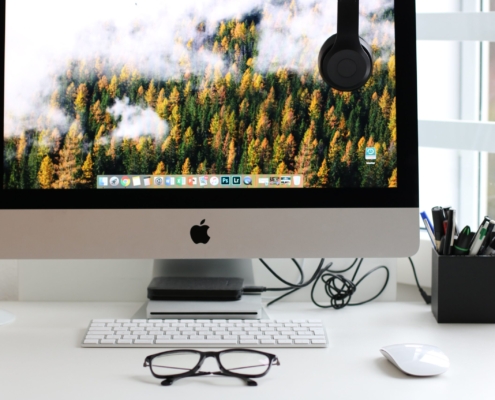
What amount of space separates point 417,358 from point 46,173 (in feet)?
1.99

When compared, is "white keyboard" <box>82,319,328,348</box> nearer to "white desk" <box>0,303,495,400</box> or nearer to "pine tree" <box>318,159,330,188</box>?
"white desk" <box>0,303,495,400</box>

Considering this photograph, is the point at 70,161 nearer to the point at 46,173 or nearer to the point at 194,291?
the point at 46,173

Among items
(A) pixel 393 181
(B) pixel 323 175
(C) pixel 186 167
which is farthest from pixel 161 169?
(A) pixel 393 181

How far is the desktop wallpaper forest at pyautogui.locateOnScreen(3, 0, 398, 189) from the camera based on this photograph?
3.16ft

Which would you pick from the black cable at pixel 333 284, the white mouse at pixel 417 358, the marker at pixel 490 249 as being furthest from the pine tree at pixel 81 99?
the marker at pixel 490 249

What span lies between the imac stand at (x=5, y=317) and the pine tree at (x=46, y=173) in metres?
0.24

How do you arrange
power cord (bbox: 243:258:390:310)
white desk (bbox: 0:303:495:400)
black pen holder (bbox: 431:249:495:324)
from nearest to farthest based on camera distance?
1. white desk (bbox: 0:303:495:400)
2. black pen holder (bbox: 431:249:495:324)
3. power cord (bbox: 243:258:390:310)

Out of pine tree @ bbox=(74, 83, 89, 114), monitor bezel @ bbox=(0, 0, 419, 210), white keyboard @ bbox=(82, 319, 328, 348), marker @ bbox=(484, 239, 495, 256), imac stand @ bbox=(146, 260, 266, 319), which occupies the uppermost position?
pine tree @ bbox=(74, 83, 89, 114)

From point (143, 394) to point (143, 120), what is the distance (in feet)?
1.38

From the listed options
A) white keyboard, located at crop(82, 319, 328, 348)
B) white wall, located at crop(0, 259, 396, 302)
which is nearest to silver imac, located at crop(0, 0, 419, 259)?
white keyboard, located at crop(82, 319, 328, 348)

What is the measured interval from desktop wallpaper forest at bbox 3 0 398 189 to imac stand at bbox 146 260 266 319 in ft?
0.71

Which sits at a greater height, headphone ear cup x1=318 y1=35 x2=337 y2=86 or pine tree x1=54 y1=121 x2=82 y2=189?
headphone ear cup x1=318 y1=35 x2=337 y2=86

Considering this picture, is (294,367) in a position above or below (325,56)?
below

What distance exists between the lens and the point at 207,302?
3.40ft
